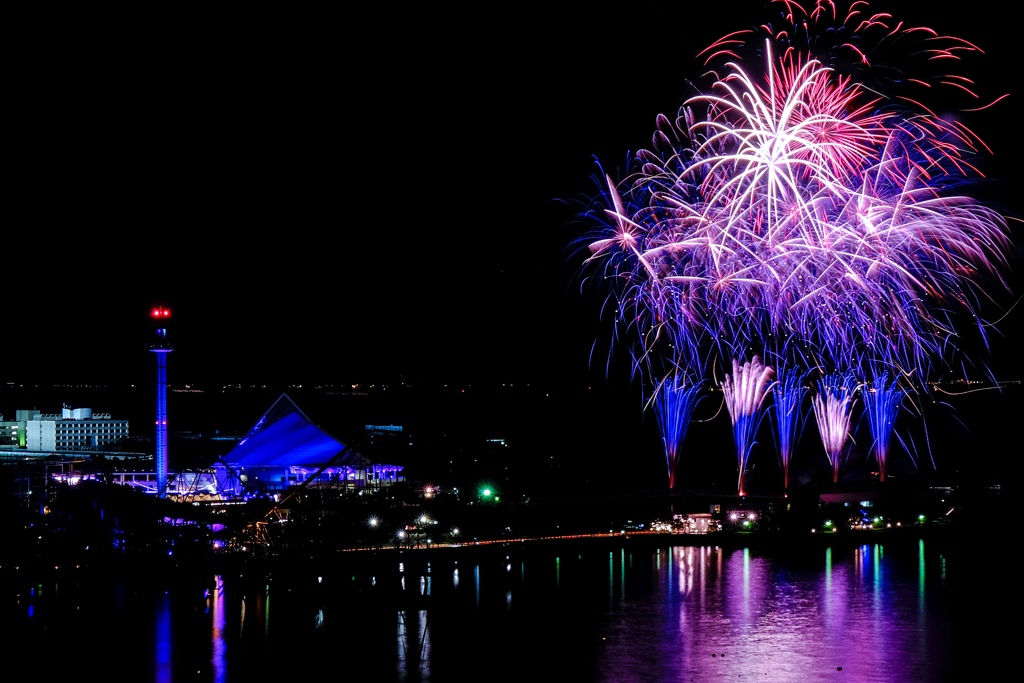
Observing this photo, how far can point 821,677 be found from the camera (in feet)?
45.6

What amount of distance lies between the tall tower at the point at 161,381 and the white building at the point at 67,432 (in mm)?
19684

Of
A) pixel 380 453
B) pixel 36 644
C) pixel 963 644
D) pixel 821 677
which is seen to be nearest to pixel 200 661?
pixel 36 644

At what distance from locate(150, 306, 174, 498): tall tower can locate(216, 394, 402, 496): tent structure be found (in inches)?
67.9

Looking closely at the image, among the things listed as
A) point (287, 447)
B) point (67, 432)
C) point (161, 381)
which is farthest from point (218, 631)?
point (67, 432)

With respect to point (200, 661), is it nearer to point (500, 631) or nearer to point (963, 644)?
point (500, 631)

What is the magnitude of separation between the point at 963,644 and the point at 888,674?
2.72 metres

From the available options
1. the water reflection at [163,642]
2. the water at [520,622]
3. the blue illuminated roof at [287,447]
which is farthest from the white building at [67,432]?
the water reflection at [163,642]

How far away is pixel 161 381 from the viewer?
32469mm

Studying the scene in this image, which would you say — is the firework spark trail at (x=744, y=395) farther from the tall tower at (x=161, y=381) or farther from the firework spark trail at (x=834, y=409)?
the tall tower at (x=161, y=381)

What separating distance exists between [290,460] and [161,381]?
4.80 meters

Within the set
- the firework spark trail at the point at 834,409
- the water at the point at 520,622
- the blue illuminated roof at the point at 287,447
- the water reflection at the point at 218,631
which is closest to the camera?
the water reflection at the point at 218,631

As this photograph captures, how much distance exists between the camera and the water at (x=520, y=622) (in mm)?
14297

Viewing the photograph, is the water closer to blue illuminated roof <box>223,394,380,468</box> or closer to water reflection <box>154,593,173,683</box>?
water reflection <box>154,593,173,683</box>

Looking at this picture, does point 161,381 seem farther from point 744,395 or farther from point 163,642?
point 163,642
